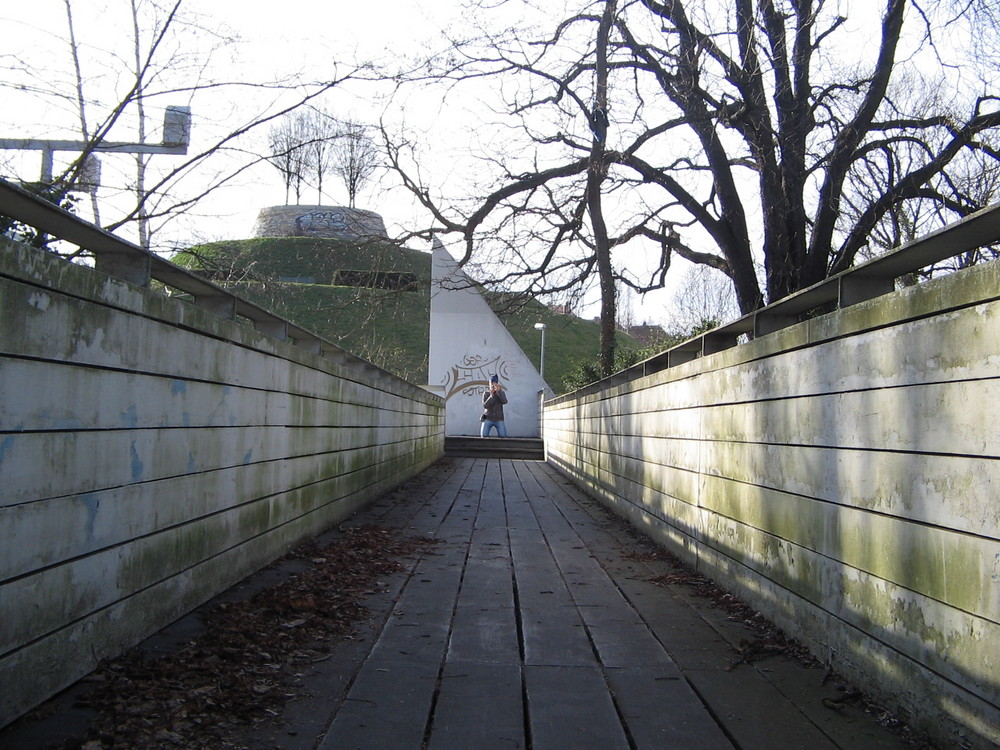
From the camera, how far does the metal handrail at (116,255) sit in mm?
2812

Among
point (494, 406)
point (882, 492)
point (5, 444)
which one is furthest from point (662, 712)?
point (494, 406)

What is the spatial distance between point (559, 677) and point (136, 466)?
73.4 inches

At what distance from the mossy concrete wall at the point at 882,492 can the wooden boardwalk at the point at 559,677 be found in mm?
256

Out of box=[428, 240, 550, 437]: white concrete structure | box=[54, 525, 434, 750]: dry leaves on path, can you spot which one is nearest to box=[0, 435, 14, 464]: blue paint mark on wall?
box=[54, 525, 434, 750]: dry leaves on path

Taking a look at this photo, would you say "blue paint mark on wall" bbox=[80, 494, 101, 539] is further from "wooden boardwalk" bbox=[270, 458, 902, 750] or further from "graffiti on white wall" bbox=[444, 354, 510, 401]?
"graffiti on white wall" bbox=[444, 354, 510, 401]

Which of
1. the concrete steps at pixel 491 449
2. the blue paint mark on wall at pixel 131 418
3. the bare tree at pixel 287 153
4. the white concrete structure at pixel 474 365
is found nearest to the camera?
the blue paint mark on wall at pixel 131 418

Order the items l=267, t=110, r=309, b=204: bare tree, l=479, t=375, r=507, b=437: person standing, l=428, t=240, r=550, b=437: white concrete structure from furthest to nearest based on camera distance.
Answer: l=428, t=240, r=550, b=437: white concrete structure
l=479, t=375, r=507, b=437: person standing
l=267, t=110, r=309, b=204: bare tree

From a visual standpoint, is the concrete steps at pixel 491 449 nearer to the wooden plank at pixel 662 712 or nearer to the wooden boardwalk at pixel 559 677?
the wooden boardwalk at pixel 559 677

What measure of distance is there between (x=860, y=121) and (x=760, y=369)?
28.0ft

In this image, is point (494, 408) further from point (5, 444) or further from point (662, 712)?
point (5, 444)

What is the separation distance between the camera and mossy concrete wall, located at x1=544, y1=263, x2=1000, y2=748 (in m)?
2.39

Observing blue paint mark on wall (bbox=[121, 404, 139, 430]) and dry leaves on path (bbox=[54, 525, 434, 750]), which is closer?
dry leaves on path (bbox=[54, 525, 434, 750])

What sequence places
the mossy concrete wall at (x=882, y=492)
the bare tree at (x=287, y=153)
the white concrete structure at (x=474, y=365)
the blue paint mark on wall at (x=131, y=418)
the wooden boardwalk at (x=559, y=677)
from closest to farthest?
the mossy concrete wall at (x=882, y=492) → the wooden boardwalk at (x=559, y=677) → the blue paint mark on wall at (x=131, y=418) → the bare tree at (x=287, y=153) → the white concrete structure at (x=474, y=365)

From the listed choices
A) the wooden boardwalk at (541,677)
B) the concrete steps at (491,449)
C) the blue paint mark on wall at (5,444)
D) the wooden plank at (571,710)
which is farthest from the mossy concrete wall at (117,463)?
the concrete steps at (491,449)
